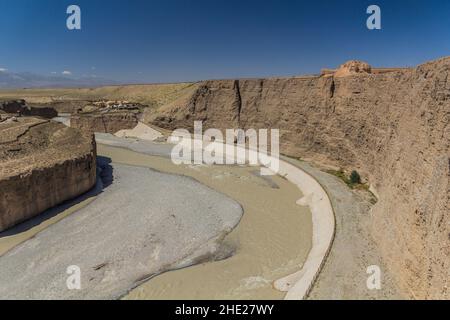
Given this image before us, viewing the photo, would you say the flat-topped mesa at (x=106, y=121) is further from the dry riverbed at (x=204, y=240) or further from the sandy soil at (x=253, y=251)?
the sandy soil at (x=253, y=251)

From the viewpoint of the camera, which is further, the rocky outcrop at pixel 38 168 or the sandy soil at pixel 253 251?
the rocky outcrop at pixel 38 168

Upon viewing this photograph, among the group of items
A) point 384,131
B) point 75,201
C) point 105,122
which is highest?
point 105,122

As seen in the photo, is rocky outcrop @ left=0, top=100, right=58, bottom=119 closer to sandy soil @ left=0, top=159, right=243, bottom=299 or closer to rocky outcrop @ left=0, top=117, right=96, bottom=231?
rocky outcrop @ left=0, top=117, right=96, bottom=231

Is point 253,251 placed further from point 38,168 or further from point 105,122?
point 105,122

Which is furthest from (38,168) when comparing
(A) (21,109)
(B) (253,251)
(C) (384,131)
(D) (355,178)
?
(A) (21,109)

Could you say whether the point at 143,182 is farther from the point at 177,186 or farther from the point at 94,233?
the point at 94,233

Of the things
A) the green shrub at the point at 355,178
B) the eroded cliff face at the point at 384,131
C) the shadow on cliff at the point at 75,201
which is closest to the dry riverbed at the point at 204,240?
the shadow on cliff at the point at 75,201

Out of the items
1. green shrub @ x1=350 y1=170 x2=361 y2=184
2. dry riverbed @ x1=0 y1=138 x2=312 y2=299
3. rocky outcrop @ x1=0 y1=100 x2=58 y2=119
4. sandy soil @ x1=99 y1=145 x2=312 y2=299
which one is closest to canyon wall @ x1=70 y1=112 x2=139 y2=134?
rocky outcrop @ x1=0 y1=100 x2=58 y2=119

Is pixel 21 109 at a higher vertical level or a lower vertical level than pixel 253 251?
higher
